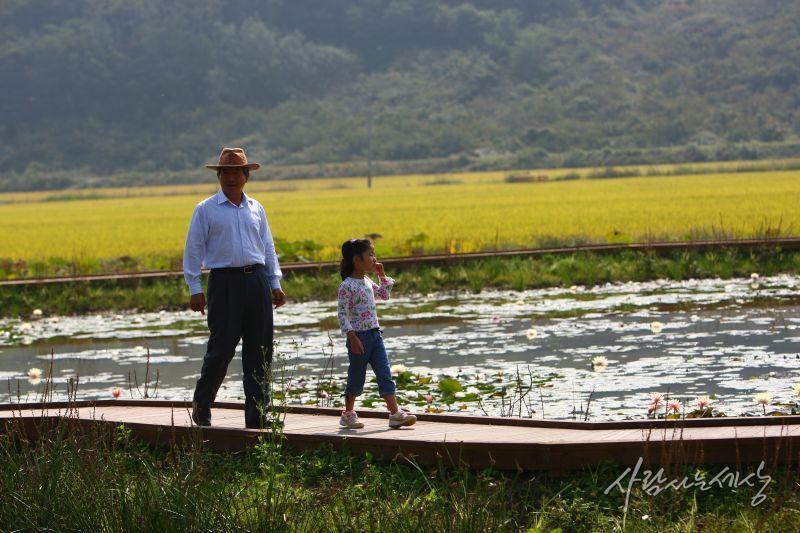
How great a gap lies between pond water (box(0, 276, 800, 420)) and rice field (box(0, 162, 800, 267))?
14.5ft

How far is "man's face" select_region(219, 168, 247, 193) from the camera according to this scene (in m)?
8.71

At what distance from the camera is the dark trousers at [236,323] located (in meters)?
8.72

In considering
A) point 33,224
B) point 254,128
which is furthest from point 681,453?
point 254,128

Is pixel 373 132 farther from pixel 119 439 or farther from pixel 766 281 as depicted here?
pixel 119 439

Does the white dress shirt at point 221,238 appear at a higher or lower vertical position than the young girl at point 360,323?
higher

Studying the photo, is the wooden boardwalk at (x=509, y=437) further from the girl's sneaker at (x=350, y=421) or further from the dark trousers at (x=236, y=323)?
the dark trousers at (x=236, y=323)

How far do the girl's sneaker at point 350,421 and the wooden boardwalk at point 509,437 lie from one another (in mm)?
57

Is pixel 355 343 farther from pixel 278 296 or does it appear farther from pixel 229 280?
pixel 229 280

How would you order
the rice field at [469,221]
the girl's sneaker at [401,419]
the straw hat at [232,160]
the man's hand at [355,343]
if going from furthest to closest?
the rice field at [469,221]
the straw hat at [232,160]
the man's hand at [355,343]
the girl's sneaker at [401,419]

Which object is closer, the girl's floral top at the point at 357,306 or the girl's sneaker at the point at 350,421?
the girl's sneaker at the point at 350,421

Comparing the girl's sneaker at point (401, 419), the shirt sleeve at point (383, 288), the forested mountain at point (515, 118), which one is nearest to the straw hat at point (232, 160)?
the shirt sleeve at point (383, 288)

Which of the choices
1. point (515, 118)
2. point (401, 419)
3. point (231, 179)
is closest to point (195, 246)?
point (231, 179)

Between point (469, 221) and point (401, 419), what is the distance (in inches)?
1259

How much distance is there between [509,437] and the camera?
7488 millimetres
